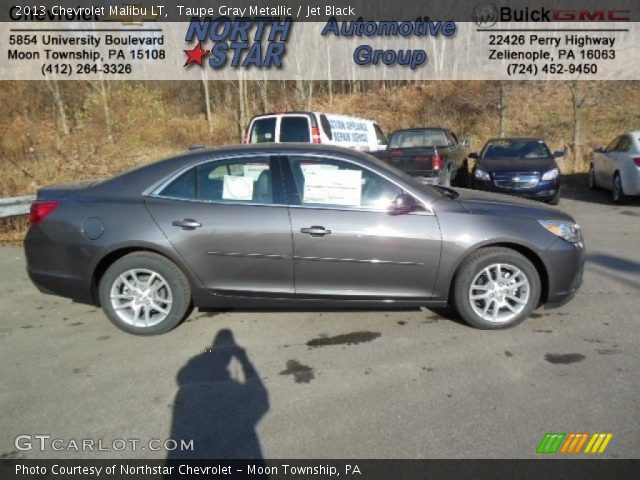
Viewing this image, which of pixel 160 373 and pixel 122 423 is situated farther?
pixel 160 373

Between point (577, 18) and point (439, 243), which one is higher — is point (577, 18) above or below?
above

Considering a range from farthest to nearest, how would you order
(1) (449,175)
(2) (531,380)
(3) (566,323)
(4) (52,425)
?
1. (1) (449,175)
2. (3) (566,323)
3. (2) (531,380)
4. (4) (52,425)

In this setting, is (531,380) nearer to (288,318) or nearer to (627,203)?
(288,318)

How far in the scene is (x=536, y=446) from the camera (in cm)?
233

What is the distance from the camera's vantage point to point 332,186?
3631mm

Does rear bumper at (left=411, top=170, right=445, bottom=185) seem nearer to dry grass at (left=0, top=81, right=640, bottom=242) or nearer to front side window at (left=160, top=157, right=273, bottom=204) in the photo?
front side window at (left=160, top=157, right=273, bottom=204)

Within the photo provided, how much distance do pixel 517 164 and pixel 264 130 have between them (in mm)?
5626

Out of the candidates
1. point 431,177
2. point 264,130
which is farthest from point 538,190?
point 264,130

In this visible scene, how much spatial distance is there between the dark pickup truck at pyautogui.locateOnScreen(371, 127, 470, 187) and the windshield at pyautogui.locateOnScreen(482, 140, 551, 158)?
87 centimetres

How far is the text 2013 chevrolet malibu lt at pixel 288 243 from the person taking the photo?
3.56 metres

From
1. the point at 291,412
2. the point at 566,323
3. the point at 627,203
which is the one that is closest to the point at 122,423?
the point at 291,412

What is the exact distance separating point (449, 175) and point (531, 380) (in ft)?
23.8

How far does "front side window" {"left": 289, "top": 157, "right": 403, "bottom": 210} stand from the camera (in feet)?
11.9

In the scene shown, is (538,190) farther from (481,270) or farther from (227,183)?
(227,183)
